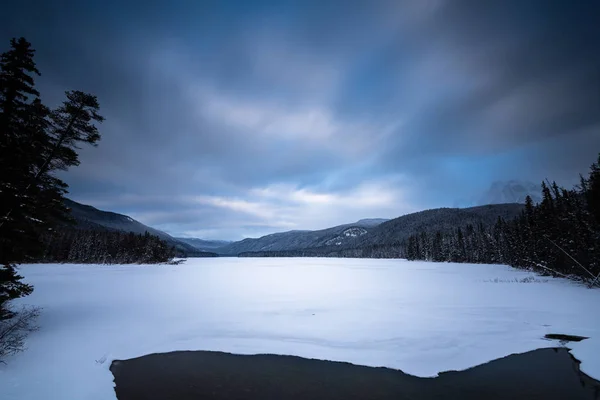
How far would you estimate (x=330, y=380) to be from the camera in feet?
24.5

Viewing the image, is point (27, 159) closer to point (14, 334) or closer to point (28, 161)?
point (28, 161)

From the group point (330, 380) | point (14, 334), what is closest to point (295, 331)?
point (330, 380)

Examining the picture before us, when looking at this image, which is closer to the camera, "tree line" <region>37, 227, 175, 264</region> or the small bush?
the small bush

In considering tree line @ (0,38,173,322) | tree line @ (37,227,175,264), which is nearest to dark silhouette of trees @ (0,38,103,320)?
tree line @ (0,38,173,322)

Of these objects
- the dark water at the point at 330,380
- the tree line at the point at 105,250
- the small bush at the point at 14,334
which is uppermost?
the tree line at the point at 105,250

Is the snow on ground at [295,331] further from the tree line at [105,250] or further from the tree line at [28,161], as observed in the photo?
the tree line at [105,250]

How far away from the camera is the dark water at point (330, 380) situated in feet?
21.6

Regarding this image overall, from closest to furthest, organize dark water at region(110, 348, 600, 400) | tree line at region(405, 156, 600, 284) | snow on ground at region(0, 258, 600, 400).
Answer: dark water at region(110, 348, 600, 400) < snow on ground at region(0, 258, 600, 400) < tree line at region(405, 156, 600, 284)

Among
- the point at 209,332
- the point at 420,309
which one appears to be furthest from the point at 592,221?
the point at 209,332

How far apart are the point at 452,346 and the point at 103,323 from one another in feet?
52.1

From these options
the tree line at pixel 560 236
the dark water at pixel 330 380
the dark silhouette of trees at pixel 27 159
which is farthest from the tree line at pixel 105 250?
the tree line at pixel 560 236

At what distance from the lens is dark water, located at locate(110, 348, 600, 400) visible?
6.59 m

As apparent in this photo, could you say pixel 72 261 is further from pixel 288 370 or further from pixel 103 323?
pixel 288 370

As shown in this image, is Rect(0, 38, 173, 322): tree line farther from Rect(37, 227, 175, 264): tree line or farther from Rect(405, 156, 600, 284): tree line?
Rect(37, 227, 175, 264): tree line
